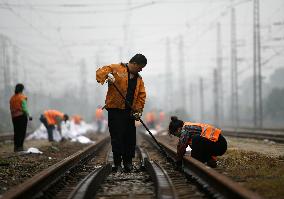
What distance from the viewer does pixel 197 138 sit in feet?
24.8

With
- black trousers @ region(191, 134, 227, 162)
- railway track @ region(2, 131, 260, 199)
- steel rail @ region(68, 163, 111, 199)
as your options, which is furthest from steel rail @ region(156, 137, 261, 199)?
steel rail @ region(68, 163, 111, 199)

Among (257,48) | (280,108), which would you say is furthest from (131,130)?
(280,108)

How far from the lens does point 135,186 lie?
21.5 ft

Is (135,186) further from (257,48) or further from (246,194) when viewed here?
(257,48)

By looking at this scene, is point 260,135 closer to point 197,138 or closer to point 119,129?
point 119,129

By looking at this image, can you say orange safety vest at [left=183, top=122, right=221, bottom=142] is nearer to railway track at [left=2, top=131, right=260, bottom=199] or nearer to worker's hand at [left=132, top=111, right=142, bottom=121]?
railway track at [left=2, top=131, right=260, bottom=199]

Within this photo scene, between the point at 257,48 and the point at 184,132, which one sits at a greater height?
the point at 257,48

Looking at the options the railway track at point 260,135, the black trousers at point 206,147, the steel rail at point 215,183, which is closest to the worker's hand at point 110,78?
the black trousers at point 206,147

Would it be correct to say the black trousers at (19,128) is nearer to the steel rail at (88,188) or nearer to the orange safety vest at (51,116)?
the orange safety vest at (51,116)

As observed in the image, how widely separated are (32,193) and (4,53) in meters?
47.0

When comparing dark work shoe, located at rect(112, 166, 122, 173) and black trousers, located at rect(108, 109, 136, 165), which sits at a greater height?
black trousers, located at rect(108, 109, 136, 165)

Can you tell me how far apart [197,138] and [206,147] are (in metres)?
0.34

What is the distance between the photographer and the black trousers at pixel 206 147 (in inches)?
301

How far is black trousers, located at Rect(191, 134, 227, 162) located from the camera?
7637 millimetres
